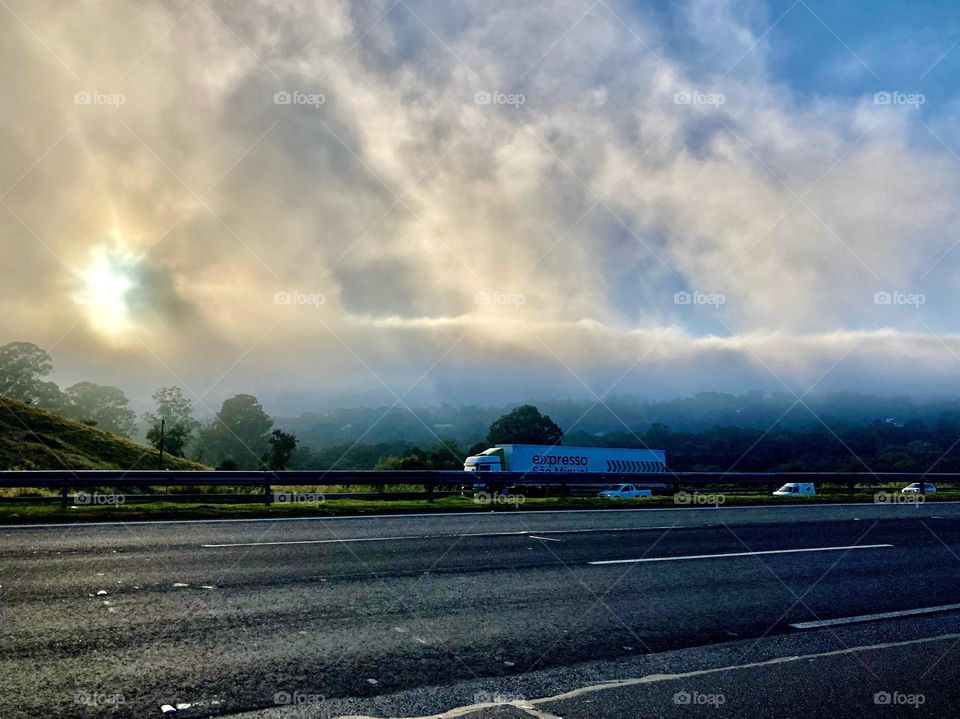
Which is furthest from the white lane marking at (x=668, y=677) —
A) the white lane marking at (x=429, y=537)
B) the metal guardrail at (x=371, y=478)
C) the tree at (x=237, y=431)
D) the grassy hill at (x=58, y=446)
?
the tree at (x=237, y=431)

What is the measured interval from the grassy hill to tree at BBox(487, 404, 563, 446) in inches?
2442

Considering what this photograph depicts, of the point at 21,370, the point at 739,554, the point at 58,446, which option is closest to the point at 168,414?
Result: the point at 21,370

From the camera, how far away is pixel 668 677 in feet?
17.6

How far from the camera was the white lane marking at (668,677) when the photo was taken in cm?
458

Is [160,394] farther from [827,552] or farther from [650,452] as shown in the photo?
[827,552]

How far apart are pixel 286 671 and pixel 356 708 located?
2.78 ft

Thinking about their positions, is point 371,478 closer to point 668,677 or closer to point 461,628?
point 461,628

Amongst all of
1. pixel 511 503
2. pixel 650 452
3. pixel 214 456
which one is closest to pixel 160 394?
pixel 214 456

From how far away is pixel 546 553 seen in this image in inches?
425

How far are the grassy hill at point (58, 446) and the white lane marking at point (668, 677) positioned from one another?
4612 cm

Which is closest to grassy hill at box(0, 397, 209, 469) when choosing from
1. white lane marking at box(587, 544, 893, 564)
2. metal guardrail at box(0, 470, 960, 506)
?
metal guardrail at box(0, 470, 960, 506)

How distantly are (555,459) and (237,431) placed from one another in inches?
4920

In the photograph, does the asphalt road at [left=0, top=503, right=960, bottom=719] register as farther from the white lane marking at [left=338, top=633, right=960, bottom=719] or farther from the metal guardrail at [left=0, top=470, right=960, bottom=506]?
the metal guardrail at [left=0, top=470, right=960, bottom=506]

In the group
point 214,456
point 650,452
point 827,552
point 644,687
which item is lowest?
point 644,687
